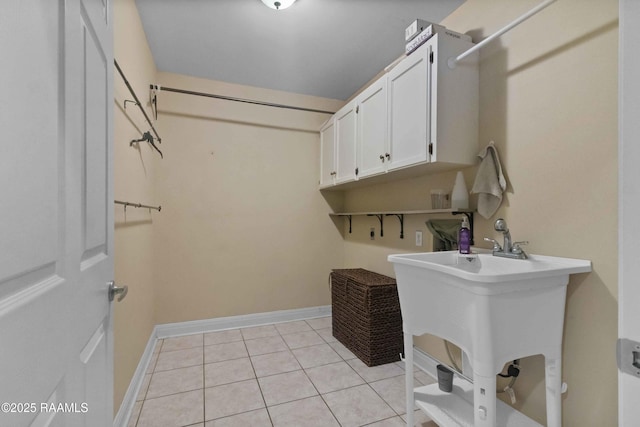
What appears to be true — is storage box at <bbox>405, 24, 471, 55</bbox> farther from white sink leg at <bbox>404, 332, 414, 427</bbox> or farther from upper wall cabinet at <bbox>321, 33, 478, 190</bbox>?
white sink leg at <bbox>404, 332, 414, 427</bbox>

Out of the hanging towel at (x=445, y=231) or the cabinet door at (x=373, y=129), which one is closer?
the hanging towel at (x=445, y=231)

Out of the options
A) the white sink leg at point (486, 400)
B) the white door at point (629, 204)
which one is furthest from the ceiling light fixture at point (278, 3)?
the white sink leg at point (486, 400)

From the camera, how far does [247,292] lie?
3.08 meters

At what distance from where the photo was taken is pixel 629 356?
522 millimetres

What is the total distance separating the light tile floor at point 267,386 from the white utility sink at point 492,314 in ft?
1.41

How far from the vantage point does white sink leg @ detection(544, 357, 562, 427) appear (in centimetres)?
123

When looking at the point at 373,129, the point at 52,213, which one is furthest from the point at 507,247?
the point at 52,213

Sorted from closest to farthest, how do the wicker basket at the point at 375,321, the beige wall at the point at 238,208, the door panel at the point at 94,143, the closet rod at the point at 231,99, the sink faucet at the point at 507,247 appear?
the door panel at the point at 94,143, the sink faucet at the point at 507,247, the wicker basket at the point at 375,321, the closet rod at the point at 231,99, the beige wall at the point at 238,208

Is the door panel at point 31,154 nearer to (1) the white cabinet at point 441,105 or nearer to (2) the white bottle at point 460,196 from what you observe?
(1) the white cabinet at point 441,105

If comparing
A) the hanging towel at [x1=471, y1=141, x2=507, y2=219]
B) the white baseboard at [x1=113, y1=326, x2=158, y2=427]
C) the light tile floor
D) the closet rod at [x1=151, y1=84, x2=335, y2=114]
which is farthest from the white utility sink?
the closet rod at [x1=151, y1=84, x2=335, y2=114]

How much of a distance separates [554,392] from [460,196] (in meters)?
1.04

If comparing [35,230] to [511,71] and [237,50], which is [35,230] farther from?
A: [237,50]

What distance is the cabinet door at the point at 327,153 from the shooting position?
9.86 feet

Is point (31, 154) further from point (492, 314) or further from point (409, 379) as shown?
point (409, 379)
